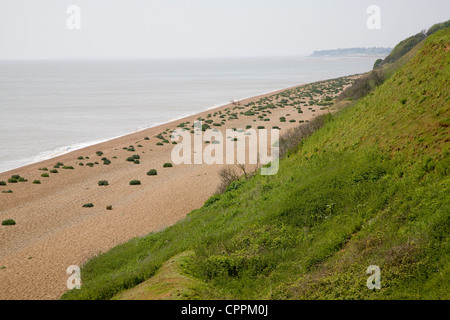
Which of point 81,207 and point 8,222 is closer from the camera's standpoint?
point 8,222

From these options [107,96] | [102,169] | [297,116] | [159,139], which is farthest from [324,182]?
[107,96]

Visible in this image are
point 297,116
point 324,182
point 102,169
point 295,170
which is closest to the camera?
point 324,182

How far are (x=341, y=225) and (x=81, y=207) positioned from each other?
810 inches

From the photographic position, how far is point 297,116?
59.3m

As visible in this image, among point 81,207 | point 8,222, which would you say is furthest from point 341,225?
point 8,222

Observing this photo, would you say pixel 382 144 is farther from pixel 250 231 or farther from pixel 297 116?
pixel 297 116

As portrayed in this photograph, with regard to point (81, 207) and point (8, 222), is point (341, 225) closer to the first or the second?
point (81, 207)

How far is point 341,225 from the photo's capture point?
11.1 meters

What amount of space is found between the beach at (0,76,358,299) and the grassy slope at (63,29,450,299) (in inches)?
126

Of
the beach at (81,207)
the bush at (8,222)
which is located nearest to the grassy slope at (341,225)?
the beach at (81,207)

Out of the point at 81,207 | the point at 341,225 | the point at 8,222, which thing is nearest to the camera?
the point at 341,225
